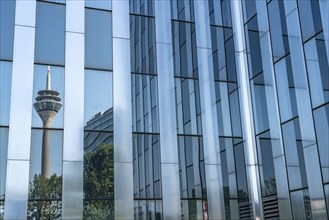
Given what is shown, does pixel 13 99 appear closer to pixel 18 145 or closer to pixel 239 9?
pixel 18 145

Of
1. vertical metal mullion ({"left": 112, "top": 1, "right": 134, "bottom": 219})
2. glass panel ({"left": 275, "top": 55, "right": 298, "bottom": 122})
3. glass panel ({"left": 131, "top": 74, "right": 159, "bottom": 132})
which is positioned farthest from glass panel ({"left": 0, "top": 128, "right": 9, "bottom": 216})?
glass panel ({"left": 275, "top": 55, "right": 298, "bottom": 122})

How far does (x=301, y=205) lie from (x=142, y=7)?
9.66 metres

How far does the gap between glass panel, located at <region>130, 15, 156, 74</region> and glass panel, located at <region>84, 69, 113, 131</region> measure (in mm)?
1236

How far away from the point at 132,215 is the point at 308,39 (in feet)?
28.5

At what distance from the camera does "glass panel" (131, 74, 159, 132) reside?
17.2m

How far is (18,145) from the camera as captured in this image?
15.3 meters

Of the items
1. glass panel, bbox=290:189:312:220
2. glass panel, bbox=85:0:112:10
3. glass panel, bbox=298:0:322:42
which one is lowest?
glass panel, bbox=290:189:312:220

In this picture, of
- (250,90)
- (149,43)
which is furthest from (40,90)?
(250,90)

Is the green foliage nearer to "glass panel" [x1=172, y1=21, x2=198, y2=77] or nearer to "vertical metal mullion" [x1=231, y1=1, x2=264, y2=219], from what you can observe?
"glass panel" [x1=172, y1=21, x2=198, y2=77]

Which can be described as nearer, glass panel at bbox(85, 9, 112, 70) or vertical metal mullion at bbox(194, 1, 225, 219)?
glass panel at bbox(85, 9, 112, 70)

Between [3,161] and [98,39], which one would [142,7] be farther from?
[3,161]

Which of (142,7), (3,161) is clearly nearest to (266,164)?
(142,7)

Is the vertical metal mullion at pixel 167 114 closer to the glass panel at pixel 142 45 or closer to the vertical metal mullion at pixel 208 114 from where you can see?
the glass panel at pixel 142 45

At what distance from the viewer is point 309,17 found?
16.4 meters
